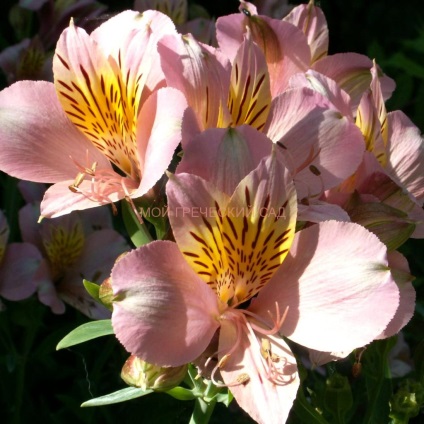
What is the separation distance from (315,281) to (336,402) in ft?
0.86

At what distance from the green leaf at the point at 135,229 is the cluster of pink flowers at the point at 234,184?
0.05 m

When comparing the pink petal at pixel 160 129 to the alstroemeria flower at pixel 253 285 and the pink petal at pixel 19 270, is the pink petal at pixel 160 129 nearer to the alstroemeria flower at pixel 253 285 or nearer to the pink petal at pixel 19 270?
the alstroemeria flower at pixel 253 285

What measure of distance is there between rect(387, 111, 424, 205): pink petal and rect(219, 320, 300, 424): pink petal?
A: 263 millimetres

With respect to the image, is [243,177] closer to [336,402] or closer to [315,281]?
[315,281]

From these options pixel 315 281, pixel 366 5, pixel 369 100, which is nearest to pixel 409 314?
pixel 315 281

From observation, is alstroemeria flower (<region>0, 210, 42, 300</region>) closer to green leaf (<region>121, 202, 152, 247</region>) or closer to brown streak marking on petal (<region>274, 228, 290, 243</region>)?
green leaf (<region>121, 202, 152, 247</region>)

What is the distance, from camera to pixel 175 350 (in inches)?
26.7

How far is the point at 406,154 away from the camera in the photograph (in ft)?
2.88

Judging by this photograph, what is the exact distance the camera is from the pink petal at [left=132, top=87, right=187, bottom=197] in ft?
2.27

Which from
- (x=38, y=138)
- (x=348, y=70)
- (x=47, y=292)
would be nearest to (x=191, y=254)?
(x=38, y=138)

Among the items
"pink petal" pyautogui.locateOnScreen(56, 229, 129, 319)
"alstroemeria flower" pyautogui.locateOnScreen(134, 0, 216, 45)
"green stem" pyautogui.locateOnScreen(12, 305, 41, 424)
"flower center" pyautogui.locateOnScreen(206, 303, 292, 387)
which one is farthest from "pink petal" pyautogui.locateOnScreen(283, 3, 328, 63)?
"green stem" pyautogui.locateOnScreen(12, 305, 41, 424)

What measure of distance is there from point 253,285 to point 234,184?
0.37ft

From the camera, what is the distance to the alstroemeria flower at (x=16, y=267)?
1.26 m

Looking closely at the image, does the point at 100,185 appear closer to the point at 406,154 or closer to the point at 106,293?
the point at 106,293
